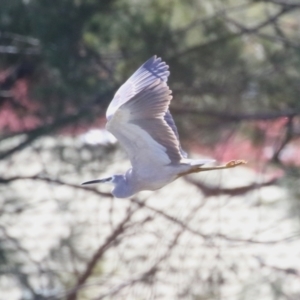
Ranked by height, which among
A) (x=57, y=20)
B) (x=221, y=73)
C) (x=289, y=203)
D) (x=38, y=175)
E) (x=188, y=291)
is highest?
(x=57, y=20)

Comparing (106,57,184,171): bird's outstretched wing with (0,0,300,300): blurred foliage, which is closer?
(106,57,184,171): bird's outstretched wing

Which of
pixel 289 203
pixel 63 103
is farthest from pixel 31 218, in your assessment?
pixel 289 203

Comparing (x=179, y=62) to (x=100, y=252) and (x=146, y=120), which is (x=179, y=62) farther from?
(x=146, y=120)

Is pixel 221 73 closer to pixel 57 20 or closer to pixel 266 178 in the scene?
pixel 266 178

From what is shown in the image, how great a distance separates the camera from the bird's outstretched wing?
1.62 m

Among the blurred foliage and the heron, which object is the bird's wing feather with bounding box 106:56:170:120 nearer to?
the heron

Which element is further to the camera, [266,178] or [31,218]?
[31,218]

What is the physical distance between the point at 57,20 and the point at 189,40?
1.52 ft

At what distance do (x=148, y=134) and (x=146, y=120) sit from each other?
0.03 metres

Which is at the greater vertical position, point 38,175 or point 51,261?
point 38,175

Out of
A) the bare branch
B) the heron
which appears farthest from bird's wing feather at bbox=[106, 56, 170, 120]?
the bare branch

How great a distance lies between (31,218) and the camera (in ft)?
11.3

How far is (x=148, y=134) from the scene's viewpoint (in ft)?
5.41

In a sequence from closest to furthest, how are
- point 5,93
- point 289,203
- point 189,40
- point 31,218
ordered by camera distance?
point 289,203, point 189,40, point 31,218, point 5,93
